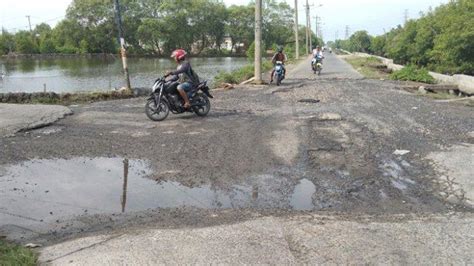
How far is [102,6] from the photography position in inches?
3686

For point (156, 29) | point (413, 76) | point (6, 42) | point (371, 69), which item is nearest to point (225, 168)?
point (413, 76)

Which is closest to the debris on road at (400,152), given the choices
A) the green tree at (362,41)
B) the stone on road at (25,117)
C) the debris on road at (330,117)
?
the debris on road at (330,117)

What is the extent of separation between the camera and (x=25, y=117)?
1012 cm

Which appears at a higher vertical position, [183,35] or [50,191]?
[183,35]

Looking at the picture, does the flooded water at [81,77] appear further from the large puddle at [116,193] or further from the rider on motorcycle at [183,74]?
the large puddle at [116,193]

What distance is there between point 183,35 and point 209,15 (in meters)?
9.08

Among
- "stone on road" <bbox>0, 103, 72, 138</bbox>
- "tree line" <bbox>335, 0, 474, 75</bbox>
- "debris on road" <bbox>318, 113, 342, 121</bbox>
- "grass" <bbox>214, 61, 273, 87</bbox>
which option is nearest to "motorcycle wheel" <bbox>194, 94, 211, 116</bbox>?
"debris on road" <bbox>318, 113, 342, 121</bbox>

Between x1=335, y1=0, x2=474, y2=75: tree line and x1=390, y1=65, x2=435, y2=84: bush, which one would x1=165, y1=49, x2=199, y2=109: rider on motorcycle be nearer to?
x1=390, y1=65, x2=435, y2=84: bush

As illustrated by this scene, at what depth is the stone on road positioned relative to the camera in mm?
9080

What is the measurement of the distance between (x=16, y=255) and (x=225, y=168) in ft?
10.5

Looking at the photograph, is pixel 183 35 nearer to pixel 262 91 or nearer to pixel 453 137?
pixel 262 91

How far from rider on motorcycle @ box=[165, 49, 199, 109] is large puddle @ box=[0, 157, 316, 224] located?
12.1ft

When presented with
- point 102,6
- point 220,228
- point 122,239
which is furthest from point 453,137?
point 102,6

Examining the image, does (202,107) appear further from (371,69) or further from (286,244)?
(371,69)
